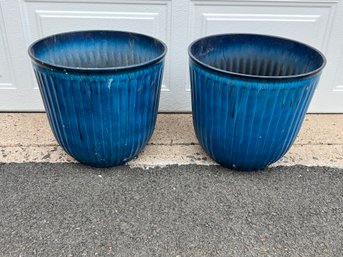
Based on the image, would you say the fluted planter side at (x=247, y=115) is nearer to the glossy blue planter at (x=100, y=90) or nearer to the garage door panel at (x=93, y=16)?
the glossy blue planter at (x=100, y=90)

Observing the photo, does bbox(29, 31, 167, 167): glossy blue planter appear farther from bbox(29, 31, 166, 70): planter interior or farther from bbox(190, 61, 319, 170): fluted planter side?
bbox(190, 61, 319, 170): fluted planter side

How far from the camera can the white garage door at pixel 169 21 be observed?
8.38 ft

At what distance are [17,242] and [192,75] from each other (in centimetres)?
125

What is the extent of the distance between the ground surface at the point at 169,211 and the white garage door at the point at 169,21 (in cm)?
85

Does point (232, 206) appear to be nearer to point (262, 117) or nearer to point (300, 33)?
point (262, 117)

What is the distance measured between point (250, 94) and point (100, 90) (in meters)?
0.76

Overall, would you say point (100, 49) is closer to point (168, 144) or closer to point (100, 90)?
point (100, 90)

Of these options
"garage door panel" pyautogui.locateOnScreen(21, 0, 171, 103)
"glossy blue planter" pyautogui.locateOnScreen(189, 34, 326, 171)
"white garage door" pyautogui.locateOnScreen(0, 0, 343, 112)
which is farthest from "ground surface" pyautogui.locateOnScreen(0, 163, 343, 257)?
"garage door panel" pyautogui.locateOnScreen(21, 0, 171, 103)

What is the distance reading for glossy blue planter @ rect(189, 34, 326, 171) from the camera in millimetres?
1896

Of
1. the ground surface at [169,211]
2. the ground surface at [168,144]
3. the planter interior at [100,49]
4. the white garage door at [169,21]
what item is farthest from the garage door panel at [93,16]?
the ground surface at [169,211]

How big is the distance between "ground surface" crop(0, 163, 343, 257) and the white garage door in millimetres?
845

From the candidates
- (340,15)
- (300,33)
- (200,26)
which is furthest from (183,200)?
(340,15)

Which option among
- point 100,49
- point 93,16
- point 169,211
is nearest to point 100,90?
point 100,49

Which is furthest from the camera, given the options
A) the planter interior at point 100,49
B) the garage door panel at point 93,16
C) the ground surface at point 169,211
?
the garage door panel at point 93,16
